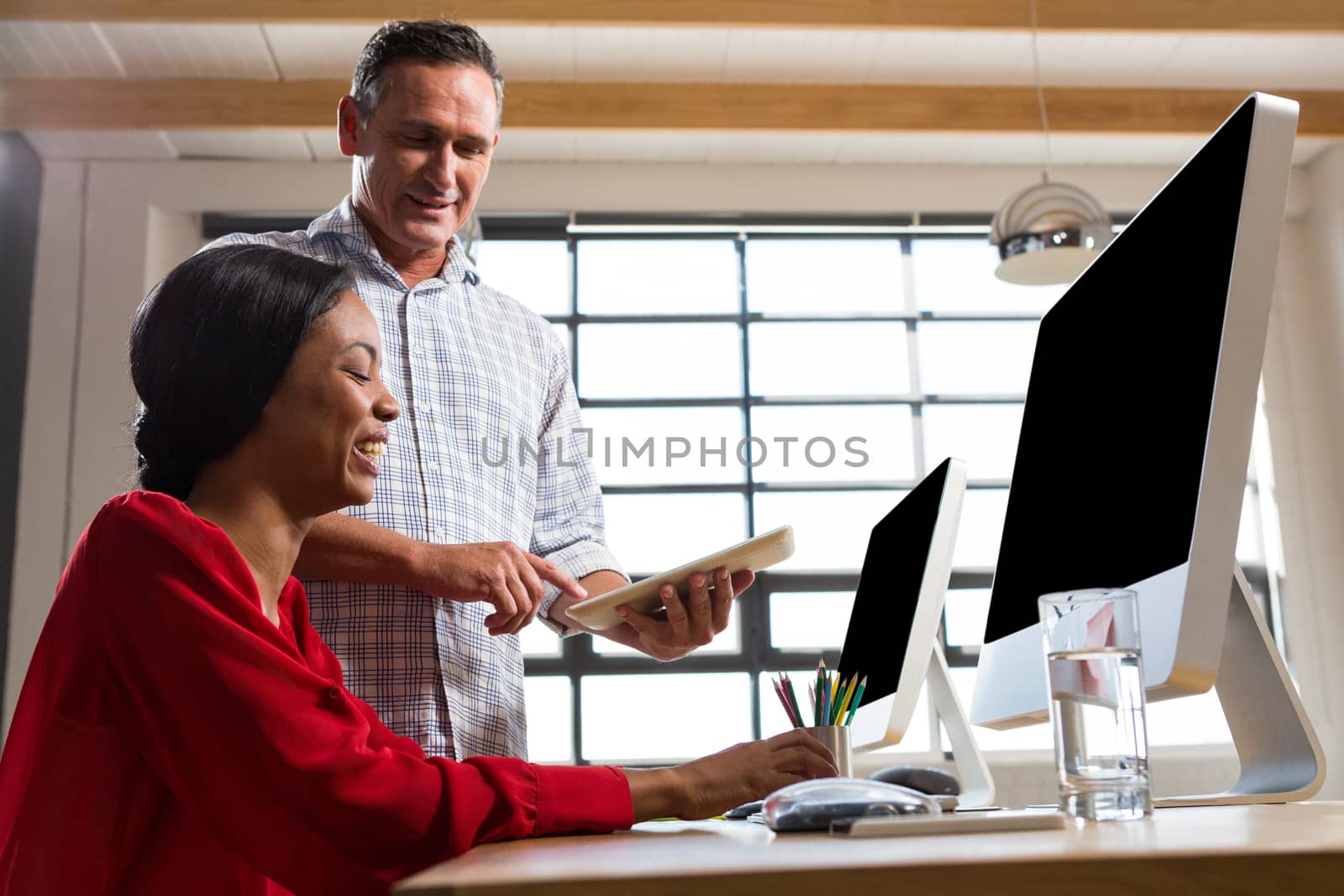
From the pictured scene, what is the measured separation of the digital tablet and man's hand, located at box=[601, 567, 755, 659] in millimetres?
10

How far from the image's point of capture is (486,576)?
1441mm

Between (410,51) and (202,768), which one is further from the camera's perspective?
(410,51)

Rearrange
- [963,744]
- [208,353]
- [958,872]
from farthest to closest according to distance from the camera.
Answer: [963,744] < [208,353] < [958,872]

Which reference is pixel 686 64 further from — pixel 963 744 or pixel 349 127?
pixel 963 744

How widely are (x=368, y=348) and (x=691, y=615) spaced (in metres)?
0.48

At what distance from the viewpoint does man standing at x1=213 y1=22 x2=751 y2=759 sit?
149cm

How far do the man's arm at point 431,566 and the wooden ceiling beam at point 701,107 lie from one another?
4647 mm

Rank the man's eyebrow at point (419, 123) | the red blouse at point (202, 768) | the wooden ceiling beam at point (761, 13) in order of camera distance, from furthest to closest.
A: the wooden ceiling beam at point (761, 13)
the man's eyebrow at point (419, 123)
the red blouse at point (202, 768)

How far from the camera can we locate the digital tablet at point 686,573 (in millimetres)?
1204

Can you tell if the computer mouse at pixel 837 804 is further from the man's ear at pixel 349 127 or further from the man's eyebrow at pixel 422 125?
the man's ear at pixel 349 127

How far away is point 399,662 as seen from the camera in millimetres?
1595

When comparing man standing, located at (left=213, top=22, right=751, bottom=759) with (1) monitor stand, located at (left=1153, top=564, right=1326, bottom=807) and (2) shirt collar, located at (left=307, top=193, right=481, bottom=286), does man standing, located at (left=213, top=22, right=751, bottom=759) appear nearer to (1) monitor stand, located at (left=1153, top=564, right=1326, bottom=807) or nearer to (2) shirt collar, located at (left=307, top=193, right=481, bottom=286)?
(2) shirt collar, located at (left=307, top=193, right=481, bottom=286)

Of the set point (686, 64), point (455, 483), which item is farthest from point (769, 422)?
point (455, 483)

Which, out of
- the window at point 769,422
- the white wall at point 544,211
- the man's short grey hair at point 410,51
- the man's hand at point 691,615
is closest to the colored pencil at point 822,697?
the man's hand at point 691,615
